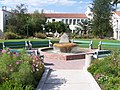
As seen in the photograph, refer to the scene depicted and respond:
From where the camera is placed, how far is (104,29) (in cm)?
6062

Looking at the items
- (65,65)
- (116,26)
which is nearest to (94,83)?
(65,65)

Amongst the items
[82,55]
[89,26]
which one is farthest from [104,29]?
[82,55]

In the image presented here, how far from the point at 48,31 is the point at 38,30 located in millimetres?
6121

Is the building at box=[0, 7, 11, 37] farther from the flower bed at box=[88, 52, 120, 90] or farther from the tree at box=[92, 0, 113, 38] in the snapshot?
the flower bed at box=[88, 52, 120, 90]

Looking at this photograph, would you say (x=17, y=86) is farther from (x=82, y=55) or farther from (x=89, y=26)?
(x=89, y=26)

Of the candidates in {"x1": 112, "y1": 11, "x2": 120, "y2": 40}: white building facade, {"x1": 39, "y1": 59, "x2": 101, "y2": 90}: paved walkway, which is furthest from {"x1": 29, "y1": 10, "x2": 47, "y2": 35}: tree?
{"x1": 39, "y1": 59, "x2": 101, "y2": 90}: paved walkway

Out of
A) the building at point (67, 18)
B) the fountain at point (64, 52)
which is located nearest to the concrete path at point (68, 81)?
the fountain at point (64, 52)

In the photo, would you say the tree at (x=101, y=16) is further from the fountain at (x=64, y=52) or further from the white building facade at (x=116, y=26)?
the fountain at (x=64, y=52)

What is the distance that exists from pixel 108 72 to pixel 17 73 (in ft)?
12.4

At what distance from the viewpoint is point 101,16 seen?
203ft

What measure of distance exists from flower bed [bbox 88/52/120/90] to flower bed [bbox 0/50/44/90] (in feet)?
7.78

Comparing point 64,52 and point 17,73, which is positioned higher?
point 17,73

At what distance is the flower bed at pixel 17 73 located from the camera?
8.72 m

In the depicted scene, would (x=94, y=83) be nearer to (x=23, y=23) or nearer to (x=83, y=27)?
(x=23, y=23)
